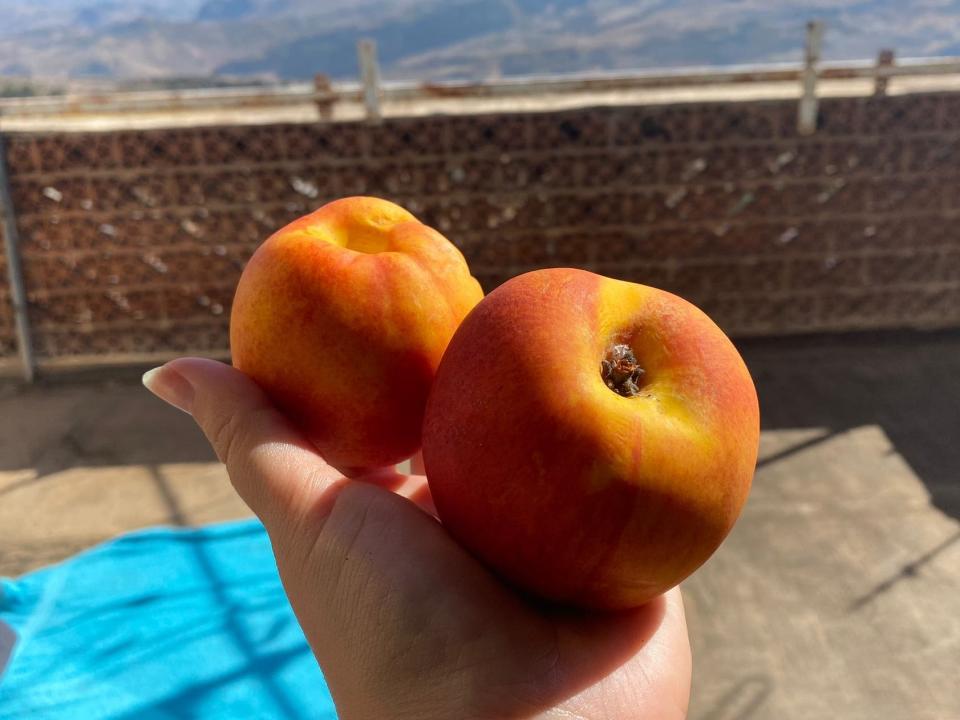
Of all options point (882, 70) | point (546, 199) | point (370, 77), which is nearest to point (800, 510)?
point (546, 199)

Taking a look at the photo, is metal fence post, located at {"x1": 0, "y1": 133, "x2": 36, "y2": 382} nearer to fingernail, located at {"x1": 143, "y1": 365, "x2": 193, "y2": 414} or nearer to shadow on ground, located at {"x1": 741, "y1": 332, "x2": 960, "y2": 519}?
fingernail, located at {"x1": 143, "y1": 365, "x2": 193, "y2": 414}

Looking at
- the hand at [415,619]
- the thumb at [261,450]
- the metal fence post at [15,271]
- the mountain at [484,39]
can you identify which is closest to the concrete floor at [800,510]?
the metal fence post at [15,271]

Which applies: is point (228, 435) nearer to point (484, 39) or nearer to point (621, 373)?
point (621, 373)

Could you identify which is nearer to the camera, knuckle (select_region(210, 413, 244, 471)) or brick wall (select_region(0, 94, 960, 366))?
knuckle (select_region(210, 413, 244, 471))

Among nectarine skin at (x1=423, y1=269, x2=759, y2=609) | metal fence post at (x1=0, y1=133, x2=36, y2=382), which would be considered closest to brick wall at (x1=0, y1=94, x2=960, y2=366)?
metal fence post at (x1=0, y1=133, x2=36, y2=382)

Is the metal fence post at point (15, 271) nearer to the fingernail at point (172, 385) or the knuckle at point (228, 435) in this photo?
the fingernail at point (172, 385)
